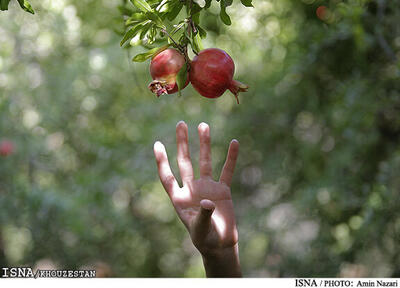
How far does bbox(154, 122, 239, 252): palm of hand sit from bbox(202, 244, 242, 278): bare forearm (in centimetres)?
2

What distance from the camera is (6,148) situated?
142 inches

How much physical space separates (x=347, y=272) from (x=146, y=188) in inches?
78.5

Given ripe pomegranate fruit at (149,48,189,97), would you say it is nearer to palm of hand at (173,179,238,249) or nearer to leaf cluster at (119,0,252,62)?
leaf cluster at (119,0,252,62)

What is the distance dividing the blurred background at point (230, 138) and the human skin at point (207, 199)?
3.88 feet

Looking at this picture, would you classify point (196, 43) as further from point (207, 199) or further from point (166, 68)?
point (207, 199)

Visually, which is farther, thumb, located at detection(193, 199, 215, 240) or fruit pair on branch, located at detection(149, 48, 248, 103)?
thumb, located at detection(193, 199, 215, 240)

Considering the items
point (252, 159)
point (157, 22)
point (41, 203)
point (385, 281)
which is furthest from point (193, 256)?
point (157, 22)

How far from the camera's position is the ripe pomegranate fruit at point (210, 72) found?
88 centimetres

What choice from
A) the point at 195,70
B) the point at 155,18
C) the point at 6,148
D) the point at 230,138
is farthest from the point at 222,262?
the point at 6,148

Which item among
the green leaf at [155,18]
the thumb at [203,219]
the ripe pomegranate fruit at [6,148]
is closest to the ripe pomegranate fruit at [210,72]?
the green leaf at [155,18]

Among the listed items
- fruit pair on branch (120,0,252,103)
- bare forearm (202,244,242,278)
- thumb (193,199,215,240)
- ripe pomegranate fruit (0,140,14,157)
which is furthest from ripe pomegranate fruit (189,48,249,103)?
ripe pomegranate fruit (0,140,14,157)

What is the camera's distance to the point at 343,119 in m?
2.61

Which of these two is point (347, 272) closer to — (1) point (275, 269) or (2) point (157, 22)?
(1) point (275, 269)

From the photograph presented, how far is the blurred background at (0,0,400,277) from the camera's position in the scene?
2701 millimetres
